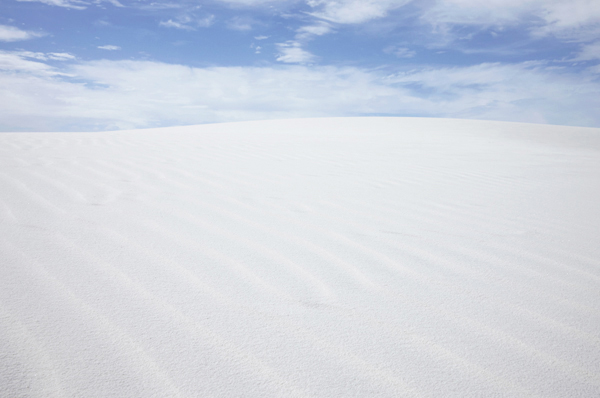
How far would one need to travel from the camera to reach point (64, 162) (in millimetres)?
4871

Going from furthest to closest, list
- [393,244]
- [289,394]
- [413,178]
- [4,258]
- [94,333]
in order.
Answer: [413,178] → [393,244] → [4,258] → [94,333] → [289,394]

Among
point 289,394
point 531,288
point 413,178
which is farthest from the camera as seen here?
point 413,178

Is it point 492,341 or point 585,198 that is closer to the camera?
point 492,341

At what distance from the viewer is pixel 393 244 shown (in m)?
2.31

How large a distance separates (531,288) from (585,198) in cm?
277

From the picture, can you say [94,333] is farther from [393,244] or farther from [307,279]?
[393,244]

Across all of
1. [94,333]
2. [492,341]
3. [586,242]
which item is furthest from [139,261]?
[586,242]

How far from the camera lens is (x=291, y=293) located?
1660 mm

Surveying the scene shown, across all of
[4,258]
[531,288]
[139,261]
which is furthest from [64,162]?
[531,288]

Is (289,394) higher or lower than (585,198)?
lower

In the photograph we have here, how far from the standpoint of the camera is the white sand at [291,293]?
45.7 inches

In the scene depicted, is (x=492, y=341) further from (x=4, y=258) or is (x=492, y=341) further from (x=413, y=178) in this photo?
(x=413, y=178)

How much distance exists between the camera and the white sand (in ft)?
3.81

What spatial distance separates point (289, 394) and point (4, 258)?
5.58ft
